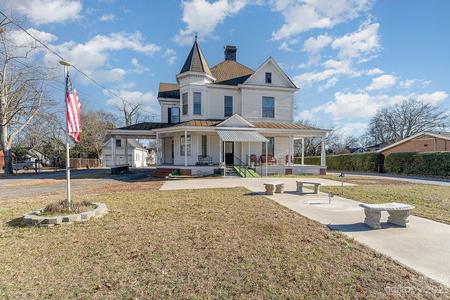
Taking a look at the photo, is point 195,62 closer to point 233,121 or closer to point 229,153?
point 233,121

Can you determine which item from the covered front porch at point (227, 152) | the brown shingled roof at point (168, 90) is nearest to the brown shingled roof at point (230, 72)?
the brown shingled roof at point (168, 90)

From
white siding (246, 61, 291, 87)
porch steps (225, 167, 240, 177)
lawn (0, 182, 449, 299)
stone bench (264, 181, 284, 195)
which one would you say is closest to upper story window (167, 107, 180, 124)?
white siding (246, 61, 291, 87)

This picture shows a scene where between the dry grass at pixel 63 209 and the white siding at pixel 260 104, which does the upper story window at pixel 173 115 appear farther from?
the dry grass at pixel 63 209

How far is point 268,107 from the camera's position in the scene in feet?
77.7

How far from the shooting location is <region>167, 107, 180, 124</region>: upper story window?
82.9 ft

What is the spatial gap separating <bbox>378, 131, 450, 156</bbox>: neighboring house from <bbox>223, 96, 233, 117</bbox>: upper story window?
22.2 m

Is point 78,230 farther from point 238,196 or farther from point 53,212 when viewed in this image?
point 238,196

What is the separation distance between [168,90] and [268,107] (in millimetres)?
10511

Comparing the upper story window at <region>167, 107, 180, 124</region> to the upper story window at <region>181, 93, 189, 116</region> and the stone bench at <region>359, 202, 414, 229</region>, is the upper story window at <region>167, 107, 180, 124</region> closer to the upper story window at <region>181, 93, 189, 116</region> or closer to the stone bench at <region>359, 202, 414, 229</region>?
the upper story window at <region>181, 93, 189, 116</region>

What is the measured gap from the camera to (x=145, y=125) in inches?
940

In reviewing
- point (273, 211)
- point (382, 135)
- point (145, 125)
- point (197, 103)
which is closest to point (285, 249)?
point (273, 211)

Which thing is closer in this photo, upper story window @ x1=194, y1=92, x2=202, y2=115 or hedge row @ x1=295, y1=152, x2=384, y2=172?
upper story window @ x1=194, y1=92, x2=202, y2=115

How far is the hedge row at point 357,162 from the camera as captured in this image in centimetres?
2839

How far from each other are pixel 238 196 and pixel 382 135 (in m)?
59.8
